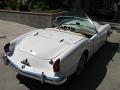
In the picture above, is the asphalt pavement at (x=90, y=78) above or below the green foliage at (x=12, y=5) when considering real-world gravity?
below

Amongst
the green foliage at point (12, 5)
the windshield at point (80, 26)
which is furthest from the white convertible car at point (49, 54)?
the green foliage at point (12, 5)

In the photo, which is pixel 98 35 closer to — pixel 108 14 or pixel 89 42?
pixel 89 42

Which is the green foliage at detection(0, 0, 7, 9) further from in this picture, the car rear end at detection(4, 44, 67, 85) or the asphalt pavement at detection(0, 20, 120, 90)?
the car rear end at detection(4, 44, 67, 85)

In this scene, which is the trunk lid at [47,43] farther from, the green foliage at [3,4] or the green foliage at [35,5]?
the green foliage at [3,4]

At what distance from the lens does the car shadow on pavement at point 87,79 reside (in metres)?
4.75

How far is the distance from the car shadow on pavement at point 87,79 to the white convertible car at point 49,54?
0.26 m

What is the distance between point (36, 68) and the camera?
4.42 metres

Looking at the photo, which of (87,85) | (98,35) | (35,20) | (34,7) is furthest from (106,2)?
(87,85)

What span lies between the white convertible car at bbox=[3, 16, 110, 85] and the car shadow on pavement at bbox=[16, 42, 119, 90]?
0.84 feet

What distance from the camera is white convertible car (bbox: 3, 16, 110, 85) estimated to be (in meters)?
4.27

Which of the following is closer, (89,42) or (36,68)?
(36,68)

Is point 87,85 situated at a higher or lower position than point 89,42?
lower

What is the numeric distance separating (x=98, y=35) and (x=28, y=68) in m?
2.57

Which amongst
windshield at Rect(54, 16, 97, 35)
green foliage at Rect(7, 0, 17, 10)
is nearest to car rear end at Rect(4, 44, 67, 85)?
windshield at Rect(54, 16, 97, 35)
